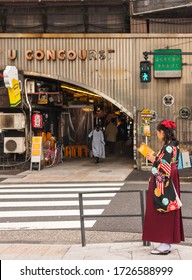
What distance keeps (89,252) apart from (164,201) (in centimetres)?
135

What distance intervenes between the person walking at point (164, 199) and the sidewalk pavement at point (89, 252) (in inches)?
8.5

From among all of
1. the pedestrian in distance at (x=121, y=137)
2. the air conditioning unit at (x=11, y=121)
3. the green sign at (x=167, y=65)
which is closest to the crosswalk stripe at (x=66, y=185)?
the air conditioning unit at (x=11, y=121)

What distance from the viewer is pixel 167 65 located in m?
18.6

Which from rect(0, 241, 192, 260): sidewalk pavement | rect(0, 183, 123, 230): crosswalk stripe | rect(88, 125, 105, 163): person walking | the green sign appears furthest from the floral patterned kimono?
rect(88, 125, 105, 163): person walking

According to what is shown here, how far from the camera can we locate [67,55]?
750 inches

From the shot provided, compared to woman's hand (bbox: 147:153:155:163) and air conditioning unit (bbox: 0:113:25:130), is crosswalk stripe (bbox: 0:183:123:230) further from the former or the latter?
air conditioning unit (bbox: 0:113:25:130)

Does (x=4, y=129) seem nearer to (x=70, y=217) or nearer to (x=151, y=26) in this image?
(x=151, y=26)

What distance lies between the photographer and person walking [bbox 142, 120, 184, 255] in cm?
597

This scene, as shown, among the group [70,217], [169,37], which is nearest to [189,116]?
[169,37]

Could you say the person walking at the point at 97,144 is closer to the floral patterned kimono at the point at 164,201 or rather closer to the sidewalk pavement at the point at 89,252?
the sidewalk pavement at the point at 89,252

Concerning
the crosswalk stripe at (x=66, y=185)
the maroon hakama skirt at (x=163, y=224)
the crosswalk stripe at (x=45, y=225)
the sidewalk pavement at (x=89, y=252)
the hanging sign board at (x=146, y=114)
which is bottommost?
the crosswalk stripe at (x=66, y=185)

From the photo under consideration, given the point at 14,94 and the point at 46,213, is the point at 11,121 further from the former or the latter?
the point at 46,213

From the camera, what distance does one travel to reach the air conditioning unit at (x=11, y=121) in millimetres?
18650

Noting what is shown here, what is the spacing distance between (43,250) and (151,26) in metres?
14.3
